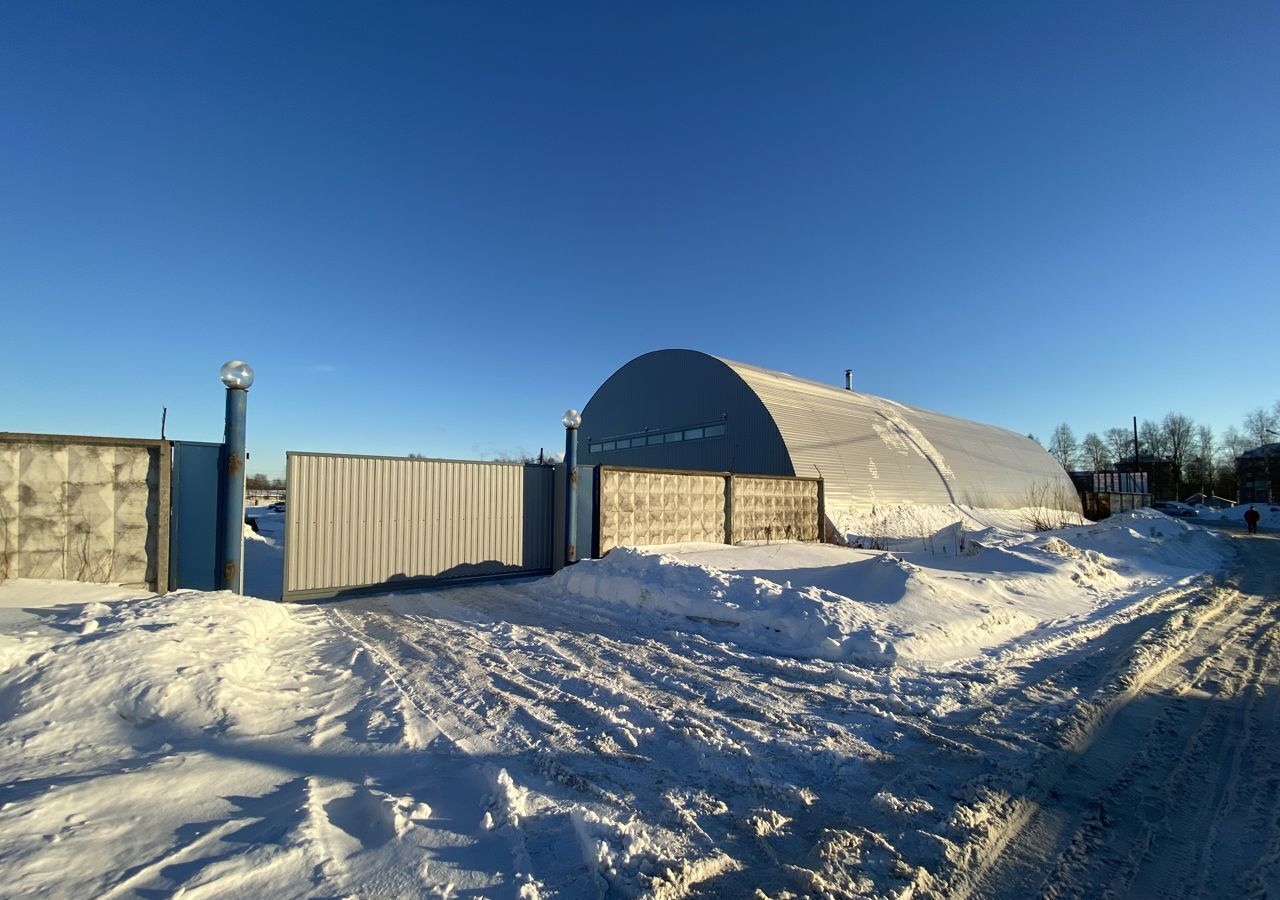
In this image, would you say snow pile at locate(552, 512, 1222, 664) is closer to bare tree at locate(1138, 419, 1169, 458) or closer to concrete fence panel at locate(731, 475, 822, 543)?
concrete fence panel at locate(731, 475, 822, 543)

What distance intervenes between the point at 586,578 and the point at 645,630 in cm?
300

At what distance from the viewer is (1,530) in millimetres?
7773

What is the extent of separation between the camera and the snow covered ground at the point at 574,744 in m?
2.94

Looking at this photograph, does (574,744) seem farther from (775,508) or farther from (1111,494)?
(1111,494)

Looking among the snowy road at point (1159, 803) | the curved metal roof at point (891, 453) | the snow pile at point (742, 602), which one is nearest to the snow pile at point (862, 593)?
the snow pile at point (742, 602)

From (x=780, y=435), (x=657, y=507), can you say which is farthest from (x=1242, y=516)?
(x=657, y=507)

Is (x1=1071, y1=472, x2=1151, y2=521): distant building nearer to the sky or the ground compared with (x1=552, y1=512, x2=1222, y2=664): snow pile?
nearer to the sky

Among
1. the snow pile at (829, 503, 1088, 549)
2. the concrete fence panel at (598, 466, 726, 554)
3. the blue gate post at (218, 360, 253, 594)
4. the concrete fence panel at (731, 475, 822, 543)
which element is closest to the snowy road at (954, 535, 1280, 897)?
the concrete fence panel at (598, 466, 726, 554)

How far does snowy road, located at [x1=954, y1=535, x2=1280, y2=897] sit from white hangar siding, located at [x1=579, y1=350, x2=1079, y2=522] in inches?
Result: 625

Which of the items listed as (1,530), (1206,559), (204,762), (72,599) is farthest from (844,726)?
(1206,559)

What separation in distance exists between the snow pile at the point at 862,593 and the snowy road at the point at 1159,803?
209cm

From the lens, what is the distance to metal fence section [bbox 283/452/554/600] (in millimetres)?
10586

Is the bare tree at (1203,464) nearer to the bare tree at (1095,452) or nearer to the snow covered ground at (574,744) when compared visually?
the bare tree at (1095,452)

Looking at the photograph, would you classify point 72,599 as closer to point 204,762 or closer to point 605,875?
point 204,762
